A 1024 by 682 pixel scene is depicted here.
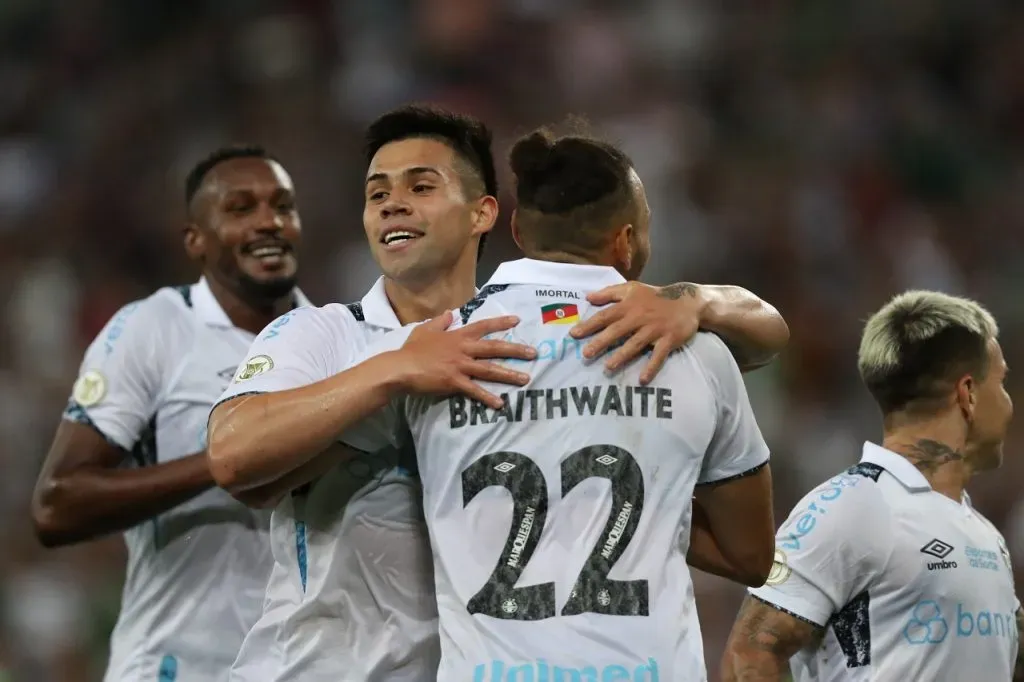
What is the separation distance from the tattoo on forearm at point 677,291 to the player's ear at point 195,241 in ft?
7.47

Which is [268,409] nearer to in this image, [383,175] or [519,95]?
[383,175]

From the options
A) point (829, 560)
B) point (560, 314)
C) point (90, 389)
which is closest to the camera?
point (560, 314)

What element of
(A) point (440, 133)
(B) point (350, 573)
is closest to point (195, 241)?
(A) point (440, 133)

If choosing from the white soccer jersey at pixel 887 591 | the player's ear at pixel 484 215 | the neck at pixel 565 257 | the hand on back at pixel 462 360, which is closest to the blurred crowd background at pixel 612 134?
the white soccer jersey at pixel 887 591

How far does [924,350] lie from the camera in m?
4.47

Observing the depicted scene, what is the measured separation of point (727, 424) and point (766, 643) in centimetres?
94

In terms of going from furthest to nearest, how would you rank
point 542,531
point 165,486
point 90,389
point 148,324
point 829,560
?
point 148,324
point 90,389
point 165,486
point 829,560
point 542,531

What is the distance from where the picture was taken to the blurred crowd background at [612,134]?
34.2 feet

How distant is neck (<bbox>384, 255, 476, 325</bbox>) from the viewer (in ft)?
13.4

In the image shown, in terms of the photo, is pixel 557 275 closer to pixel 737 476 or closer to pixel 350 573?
pixel 737 476

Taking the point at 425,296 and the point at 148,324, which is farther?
the point at 148,324

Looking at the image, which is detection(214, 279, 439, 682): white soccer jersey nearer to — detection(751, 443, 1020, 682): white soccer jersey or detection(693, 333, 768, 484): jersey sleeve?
detection(693, 333, 768, 484): jersey sleeve

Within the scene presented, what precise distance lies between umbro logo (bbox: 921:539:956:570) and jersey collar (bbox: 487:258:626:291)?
1.35 meters

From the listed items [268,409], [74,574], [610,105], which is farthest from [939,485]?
[610,105]
